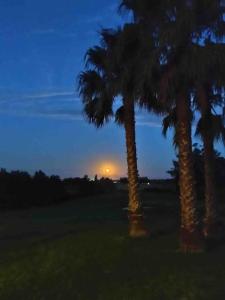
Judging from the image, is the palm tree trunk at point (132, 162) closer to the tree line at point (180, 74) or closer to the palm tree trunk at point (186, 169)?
the tree line at point (180, 74)

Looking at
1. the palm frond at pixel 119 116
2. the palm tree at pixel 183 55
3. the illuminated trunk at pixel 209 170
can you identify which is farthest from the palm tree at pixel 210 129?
the palm frond at pixel 119 116

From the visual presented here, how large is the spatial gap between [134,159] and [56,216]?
16.5 metres

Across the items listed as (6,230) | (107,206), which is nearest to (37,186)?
(107,206)

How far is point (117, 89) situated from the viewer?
24.3m

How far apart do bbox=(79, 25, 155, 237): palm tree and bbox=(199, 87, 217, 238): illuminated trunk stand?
247cm

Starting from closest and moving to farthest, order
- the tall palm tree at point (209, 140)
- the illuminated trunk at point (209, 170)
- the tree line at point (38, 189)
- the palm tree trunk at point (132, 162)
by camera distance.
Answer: the tall palm tree at point (209, 140), the illuminated trunk at point (209, 170), the palm tree trunk at point (132, 162), the tree line at point (38, 189)

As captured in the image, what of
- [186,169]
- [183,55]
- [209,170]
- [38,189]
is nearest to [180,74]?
[183,55]


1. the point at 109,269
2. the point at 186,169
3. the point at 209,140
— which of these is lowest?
the point at 109,269

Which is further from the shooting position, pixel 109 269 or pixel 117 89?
pixel 117 89

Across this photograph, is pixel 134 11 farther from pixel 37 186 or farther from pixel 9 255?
pixel 37 186

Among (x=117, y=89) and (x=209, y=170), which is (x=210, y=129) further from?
(x=117, y=89)

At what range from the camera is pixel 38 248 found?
75.2 feet

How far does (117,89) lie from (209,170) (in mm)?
4382

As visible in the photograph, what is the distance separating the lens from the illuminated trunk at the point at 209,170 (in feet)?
78.8
